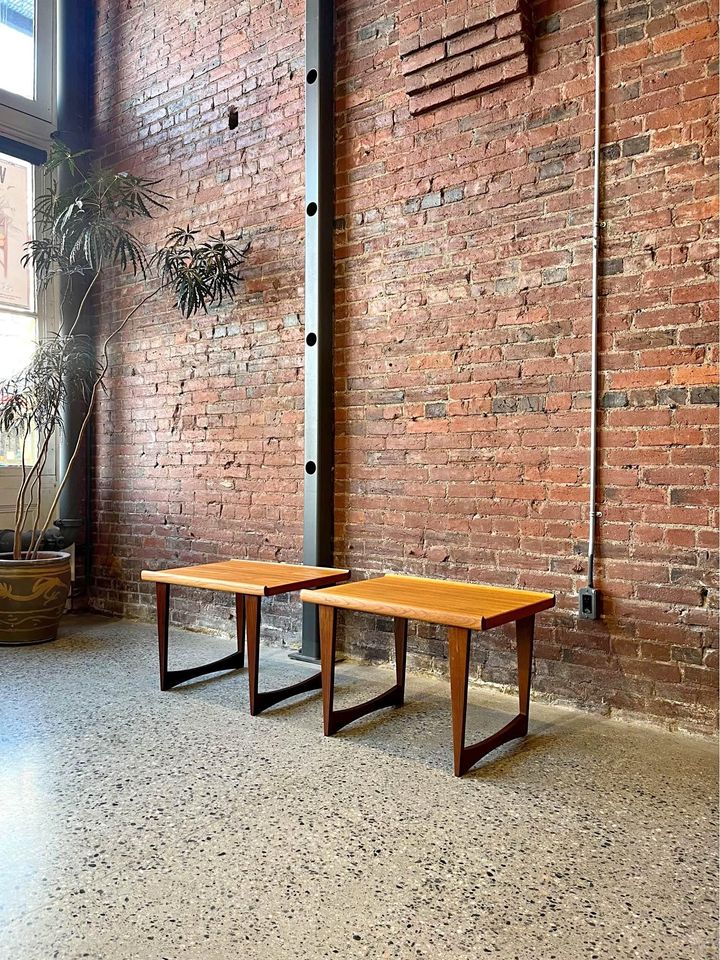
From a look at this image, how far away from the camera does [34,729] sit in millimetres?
2770

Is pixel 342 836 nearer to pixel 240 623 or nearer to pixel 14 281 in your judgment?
pixel 240 623

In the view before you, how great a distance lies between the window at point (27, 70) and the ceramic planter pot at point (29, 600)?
3018 mm

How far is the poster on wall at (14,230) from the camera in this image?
4887mm

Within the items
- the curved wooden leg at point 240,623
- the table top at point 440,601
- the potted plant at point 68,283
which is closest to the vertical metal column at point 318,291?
the curved wooden leg at point 240,623

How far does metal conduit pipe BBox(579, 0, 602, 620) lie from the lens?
9.51 ft

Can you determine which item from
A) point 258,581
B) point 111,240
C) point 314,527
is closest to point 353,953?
point 258,581

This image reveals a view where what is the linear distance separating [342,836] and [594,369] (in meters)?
2.01

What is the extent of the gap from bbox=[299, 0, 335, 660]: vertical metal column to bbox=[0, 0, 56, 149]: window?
239 centimetres

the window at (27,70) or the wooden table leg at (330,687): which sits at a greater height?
the window at (27,70)

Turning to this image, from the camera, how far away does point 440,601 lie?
2.59 metres

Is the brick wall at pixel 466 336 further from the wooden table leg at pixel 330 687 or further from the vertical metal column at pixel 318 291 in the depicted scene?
the wooden table leg at pixel 330 687

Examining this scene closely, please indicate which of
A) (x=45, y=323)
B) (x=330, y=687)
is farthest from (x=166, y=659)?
(x=45, y=323)

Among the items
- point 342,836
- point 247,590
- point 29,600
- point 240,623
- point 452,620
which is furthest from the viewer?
point 29,600

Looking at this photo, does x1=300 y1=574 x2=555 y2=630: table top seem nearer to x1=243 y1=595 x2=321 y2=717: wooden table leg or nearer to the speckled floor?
x1=243 y1=595 x2=321 y2=717: wooden table leg
